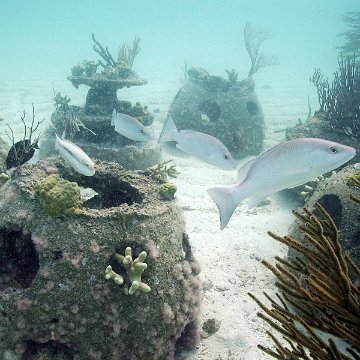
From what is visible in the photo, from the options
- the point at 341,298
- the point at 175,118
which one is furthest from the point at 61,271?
the point at 175,118

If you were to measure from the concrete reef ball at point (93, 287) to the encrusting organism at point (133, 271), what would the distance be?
0.01 m

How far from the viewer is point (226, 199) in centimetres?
311

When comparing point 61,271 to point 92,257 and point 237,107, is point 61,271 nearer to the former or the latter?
point 92,257

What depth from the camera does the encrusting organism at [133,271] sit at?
2.95m

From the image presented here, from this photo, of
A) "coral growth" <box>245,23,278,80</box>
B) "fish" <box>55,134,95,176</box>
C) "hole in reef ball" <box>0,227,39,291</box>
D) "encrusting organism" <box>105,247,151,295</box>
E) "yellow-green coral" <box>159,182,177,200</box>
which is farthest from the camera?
"coral growth" <box>245,23,278,80</box>

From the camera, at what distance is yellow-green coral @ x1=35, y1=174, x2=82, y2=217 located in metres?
3.15

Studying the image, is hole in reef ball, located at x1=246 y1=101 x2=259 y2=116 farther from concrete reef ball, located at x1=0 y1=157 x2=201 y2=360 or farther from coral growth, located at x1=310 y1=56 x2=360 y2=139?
concrete reef ball, located at x1=0 y1=157 x2=201 y2=360

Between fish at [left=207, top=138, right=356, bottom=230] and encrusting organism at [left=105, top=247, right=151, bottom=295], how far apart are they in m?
0.79

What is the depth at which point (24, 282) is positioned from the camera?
3.60m

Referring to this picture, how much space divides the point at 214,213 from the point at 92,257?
14.0 ft

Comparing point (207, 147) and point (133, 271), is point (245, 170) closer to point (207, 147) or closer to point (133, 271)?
point (207, 147)

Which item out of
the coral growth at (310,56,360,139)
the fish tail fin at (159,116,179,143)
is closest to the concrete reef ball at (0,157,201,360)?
the fish tail fin at (159,116,179,143)

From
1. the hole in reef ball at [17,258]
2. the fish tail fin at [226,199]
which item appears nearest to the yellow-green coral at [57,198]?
the hole in reef ball at [17,258]

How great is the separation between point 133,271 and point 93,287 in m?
0.37
